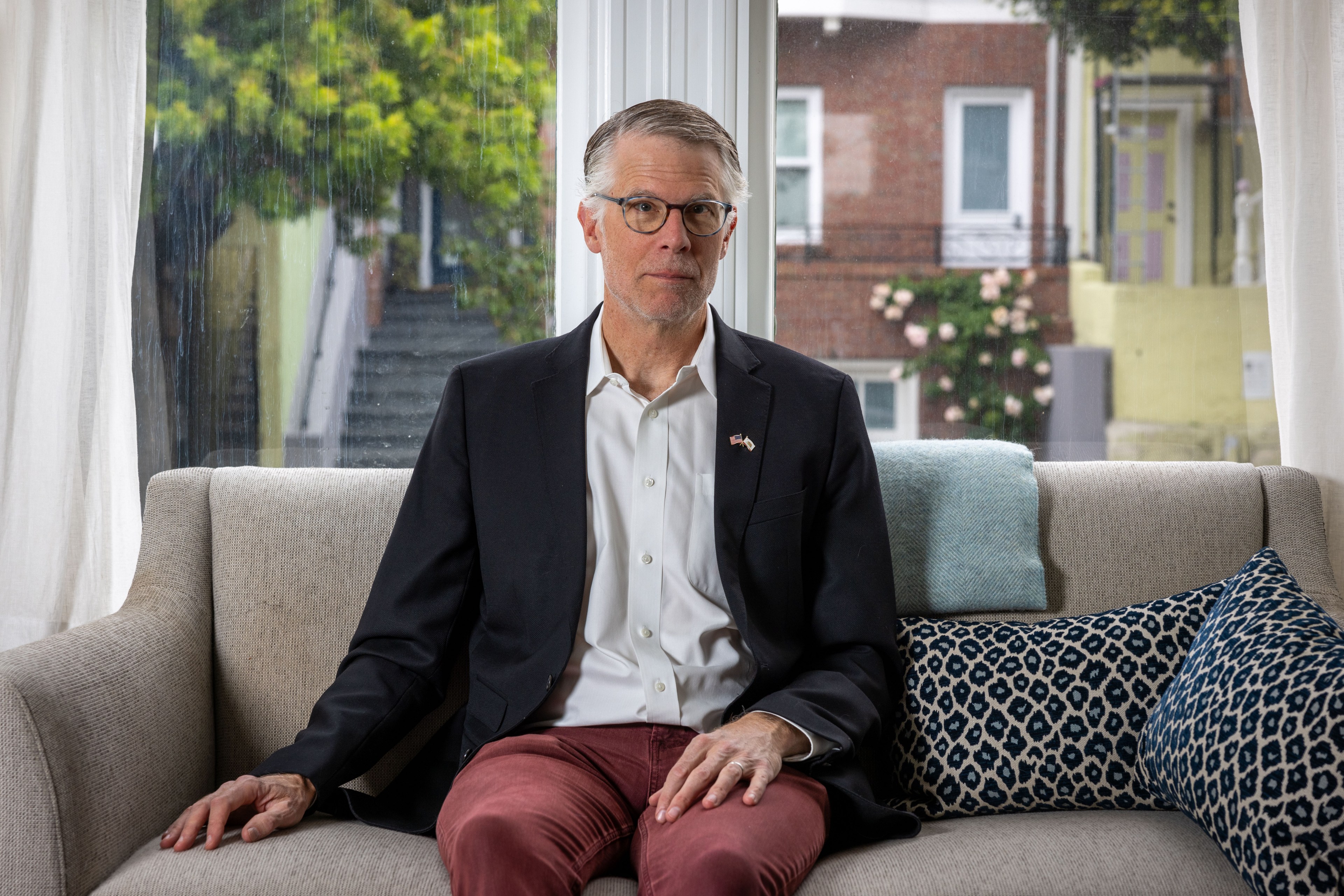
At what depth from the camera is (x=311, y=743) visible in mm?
1475

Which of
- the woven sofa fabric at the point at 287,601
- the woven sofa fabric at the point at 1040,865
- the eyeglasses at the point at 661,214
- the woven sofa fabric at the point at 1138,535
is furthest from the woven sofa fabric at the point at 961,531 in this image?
the woven sofa fabric at the point at 287,601

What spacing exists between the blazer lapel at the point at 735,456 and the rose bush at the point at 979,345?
2.43 feet

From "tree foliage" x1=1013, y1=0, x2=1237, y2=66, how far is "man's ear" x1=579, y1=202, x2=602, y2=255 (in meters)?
1.21

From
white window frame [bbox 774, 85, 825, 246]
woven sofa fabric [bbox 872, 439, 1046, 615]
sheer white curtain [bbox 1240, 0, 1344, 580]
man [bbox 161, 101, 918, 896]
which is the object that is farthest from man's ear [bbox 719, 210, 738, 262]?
sheer white curtain [bbox 1240, 0, 1344, 580]

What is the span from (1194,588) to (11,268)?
7.37 feet

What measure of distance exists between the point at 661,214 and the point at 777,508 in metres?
0.48

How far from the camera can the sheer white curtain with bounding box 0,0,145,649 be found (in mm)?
2074

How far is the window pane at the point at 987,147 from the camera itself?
2322 mm

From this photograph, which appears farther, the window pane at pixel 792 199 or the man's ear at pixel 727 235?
the window pane at pixel 792 199

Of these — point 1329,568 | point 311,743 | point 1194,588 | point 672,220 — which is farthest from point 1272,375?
point 311,743

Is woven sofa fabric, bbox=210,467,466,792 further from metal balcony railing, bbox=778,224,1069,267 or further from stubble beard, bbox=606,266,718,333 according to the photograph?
metal balcony railing, bbox=778,224,1069,267

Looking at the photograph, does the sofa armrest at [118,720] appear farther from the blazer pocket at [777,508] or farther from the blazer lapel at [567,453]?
the blazer pocket at [777,508]

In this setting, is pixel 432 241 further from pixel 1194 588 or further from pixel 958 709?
pixel 1194 588

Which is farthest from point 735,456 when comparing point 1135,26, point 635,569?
point 1135,26
